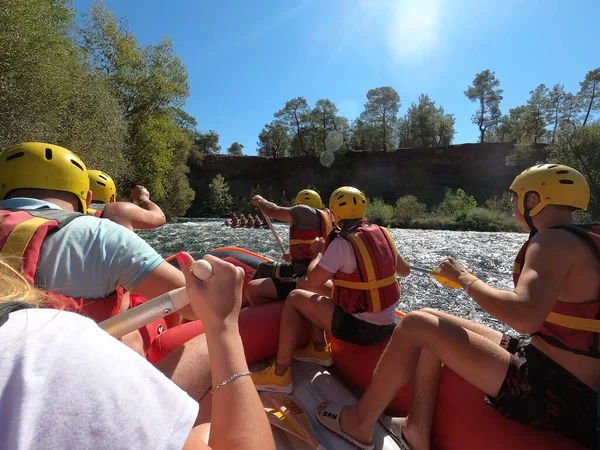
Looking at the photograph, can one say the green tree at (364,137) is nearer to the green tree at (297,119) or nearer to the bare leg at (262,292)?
the green tree at (297,119)

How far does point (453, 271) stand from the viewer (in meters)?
1.92

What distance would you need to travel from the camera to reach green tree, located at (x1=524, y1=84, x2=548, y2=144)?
126 ft

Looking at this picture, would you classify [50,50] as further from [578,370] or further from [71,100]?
[578,370]

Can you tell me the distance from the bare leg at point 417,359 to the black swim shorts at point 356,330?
1.64 ft

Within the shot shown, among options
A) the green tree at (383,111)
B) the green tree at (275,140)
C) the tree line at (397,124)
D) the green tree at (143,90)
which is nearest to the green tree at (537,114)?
the tree line at (397,124)

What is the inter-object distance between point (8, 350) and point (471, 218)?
23.8 metres

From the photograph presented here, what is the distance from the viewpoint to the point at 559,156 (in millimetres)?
23391

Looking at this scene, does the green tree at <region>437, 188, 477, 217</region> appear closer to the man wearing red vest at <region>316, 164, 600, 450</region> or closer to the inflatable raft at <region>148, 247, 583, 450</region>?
the inflatable raft at <region>148, 247, 583, 450</region>

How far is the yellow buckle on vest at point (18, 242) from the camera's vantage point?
1193mm

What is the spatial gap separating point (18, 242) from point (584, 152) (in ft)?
97.1

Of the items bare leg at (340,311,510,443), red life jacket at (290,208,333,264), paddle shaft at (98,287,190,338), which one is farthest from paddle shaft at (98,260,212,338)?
red life jacket at (290,208,333,264)

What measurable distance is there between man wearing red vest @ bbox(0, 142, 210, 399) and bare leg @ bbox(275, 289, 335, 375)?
3.17 feet

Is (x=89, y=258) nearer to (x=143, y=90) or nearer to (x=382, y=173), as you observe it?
(x=143, y=90)

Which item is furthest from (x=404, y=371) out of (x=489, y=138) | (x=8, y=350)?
(x=489, y=138)
